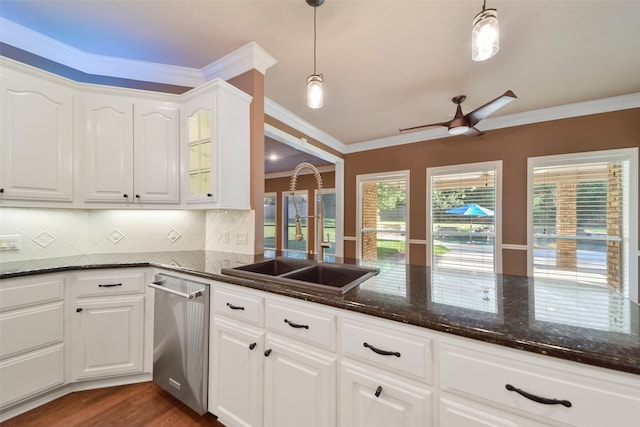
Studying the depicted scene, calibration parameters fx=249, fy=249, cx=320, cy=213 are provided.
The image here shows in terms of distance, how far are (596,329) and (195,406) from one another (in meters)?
1.97

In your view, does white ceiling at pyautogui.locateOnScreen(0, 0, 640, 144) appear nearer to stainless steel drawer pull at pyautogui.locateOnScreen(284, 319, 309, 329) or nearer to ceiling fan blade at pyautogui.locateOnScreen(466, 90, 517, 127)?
ceiling fan blade at pyautogui.locateOnScreen(466, 90, 517, 127)

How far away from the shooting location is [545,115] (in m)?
3.15

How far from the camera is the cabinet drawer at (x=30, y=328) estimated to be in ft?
4.86

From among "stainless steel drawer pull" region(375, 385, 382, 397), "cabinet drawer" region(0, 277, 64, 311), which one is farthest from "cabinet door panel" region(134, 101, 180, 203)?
"stainless steel drawer pull" region(375, 385, 382, 397)

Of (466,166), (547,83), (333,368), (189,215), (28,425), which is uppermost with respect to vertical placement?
(547,83)

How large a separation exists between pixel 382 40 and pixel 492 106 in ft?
3.79

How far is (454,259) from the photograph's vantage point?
373 centimetres

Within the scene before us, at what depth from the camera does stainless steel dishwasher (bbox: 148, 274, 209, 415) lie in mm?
1500

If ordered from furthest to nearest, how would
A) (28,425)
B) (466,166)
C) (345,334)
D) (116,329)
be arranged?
(466,166) < (116,329) < (28,425) < (345,334)

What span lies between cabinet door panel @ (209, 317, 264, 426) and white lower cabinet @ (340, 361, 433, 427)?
0.49m

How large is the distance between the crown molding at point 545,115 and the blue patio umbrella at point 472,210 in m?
1.10

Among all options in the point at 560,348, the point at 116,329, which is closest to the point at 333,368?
the point at 560,348

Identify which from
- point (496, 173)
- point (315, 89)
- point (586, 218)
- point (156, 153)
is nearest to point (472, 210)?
point (496, 173)

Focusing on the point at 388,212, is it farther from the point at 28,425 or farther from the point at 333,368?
the point at 28,425
